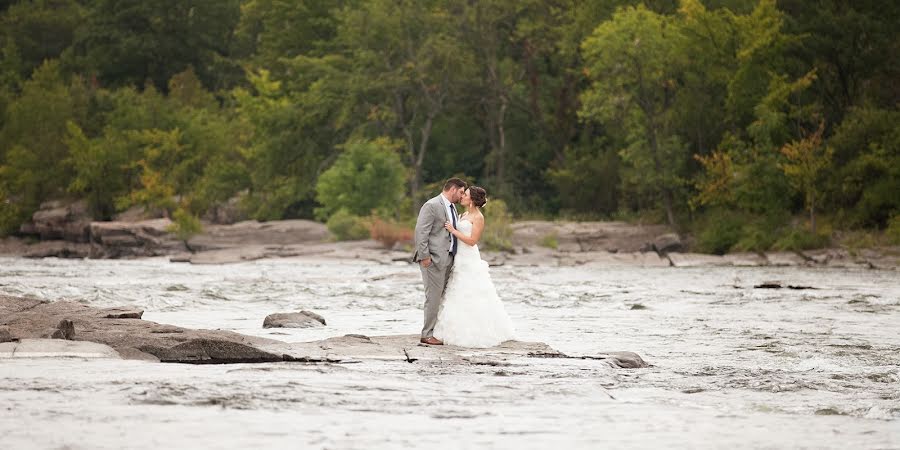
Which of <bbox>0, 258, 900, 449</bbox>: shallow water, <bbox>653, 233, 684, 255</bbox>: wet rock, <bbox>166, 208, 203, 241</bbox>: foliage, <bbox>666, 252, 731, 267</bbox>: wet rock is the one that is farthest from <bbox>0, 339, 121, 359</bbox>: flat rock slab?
<bbox>166, 208, 203, 241</bbox>: foliage

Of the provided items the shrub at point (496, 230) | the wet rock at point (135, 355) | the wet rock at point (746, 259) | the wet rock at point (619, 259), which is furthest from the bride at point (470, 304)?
the shrub at point (496, 230)

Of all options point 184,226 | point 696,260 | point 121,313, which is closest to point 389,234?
point 184,226

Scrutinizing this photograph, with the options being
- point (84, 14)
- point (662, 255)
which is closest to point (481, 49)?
point (662, 255)

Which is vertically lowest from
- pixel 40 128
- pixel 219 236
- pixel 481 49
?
pixel 219 236

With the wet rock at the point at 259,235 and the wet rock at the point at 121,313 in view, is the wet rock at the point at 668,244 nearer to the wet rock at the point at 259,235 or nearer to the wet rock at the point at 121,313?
the wet rock at the point at 259,235

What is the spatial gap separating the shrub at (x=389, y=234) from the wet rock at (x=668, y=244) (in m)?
9.36

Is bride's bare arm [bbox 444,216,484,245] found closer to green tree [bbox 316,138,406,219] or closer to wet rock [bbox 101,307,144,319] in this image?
wet rock [bbox 101,307,144,319]

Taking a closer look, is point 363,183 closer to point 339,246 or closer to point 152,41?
point 339,246

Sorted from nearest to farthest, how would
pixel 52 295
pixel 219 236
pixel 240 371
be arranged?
1. pixel 240 371
2. pixel 52 295
3. pixel 219 236

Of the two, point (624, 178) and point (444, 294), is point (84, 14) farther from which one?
point (444, 294)

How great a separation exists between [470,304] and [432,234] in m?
0.96

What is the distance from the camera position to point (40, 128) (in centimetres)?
6706

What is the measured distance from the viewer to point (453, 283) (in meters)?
16.4

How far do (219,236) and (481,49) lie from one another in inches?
630
